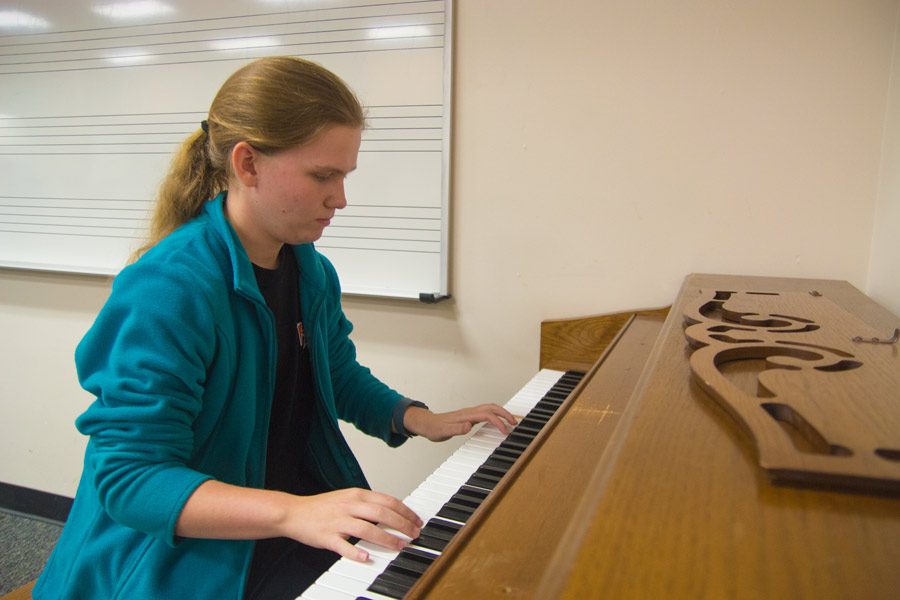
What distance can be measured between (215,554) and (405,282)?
125 centimetres

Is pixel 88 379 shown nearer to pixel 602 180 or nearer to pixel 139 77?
pixel 602 180

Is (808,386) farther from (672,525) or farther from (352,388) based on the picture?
(352,388)

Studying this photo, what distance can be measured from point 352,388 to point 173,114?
4.95 feet

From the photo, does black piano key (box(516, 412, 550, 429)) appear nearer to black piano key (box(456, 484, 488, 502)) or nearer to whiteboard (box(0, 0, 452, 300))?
black piano key (box(456, 484, 488, 502))

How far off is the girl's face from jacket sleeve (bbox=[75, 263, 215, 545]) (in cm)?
19

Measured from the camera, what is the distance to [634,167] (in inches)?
73.0

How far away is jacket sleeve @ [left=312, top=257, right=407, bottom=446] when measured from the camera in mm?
1412

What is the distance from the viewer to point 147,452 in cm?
91

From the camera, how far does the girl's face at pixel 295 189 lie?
42.7 inches

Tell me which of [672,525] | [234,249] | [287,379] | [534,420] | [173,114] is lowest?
[534,420]

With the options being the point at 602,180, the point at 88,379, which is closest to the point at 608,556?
the point at 88,379

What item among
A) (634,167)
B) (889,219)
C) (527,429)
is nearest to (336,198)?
(527,429)

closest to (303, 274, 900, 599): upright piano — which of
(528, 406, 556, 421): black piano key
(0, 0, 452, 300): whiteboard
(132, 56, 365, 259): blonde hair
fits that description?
(528, 406, 556, 421): black piano key

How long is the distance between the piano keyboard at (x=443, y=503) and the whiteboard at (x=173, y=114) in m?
0.77
